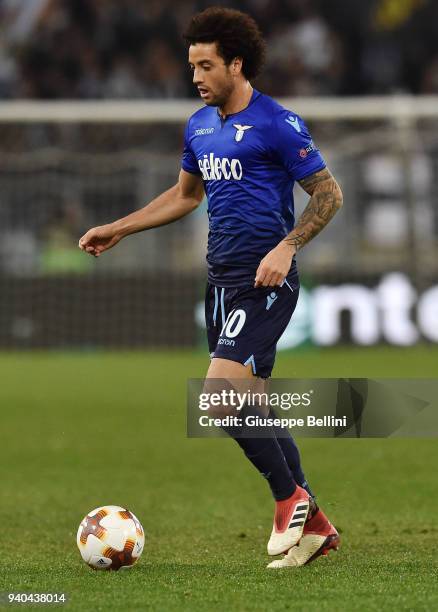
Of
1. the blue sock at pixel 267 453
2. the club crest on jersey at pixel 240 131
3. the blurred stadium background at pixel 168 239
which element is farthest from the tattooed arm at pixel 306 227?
the blurred stadium background at pixel 168 239

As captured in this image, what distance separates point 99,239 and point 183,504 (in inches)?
74.1

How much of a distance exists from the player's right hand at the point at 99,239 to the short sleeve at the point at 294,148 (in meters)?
0.82

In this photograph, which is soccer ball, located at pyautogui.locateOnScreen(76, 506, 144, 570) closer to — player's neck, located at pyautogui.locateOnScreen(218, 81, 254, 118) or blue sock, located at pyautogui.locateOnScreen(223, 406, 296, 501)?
blue sock, located at pyautogui.locateOnScreen(223, 406, 296, 501)

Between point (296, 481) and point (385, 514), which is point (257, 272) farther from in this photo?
point (385, 514)

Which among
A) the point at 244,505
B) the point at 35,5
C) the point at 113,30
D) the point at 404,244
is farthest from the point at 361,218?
the point at 244,505

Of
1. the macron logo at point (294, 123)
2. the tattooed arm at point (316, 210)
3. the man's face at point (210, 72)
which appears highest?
the man's face at point (210, 72)

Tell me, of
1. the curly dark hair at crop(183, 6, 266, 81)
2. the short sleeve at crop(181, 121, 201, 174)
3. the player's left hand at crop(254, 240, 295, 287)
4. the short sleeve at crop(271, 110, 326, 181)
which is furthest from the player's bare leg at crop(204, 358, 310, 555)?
the curly dark hair at crop(183, 6, 266, 81)

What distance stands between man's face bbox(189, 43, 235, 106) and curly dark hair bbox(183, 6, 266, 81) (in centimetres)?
2

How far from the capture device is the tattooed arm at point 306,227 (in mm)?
4648

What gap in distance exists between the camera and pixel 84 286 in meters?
15.1

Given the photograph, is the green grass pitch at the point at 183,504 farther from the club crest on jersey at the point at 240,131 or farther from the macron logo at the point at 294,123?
the macron logo at the point at 294,123

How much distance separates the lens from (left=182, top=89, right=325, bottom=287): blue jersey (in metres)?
4.81

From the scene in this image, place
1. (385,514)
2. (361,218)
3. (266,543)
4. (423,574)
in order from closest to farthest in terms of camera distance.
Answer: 1. (423,574)
2. (266,543)
3. (385,514)
4. (361,218)

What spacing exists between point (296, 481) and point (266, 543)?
17.2 inches
